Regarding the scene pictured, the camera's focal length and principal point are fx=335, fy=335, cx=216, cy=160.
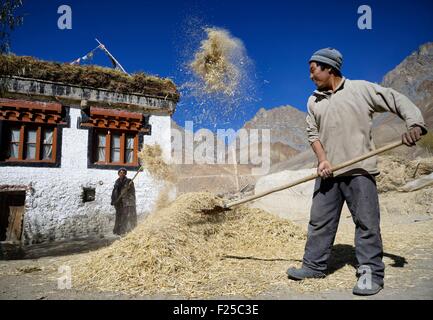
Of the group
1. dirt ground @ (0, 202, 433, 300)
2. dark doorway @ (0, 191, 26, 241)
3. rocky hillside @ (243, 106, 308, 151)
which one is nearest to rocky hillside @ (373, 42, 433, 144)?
rocky hillside @ (243, 106, 308, 151)

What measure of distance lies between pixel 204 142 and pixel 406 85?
4144cm

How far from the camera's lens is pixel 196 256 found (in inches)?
147

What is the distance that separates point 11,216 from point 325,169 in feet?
28.9

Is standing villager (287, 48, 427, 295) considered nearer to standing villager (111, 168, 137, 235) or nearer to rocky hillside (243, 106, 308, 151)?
standing villager (111, 168, 137, 235)

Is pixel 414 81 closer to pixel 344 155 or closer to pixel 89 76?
pixel 89 76

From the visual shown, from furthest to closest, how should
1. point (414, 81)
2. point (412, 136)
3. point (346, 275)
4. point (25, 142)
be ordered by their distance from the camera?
point (414, 81), point (25, 142), point (346, 275), point (412, 136)

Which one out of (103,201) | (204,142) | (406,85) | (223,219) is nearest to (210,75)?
(223,219)

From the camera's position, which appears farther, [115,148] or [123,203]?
[115,148]

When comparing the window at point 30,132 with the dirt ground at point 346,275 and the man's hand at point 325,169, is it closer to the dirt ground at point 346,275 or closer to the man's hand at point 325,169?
the dirt ground at point 346,275

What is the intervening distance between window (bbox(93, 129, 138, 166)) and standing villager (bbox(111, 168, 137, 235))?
530 mm

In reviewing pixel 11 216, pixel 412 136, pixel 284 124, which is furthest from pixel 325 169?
pixel 284 124

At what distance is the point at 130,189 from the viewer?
9.88 metres
